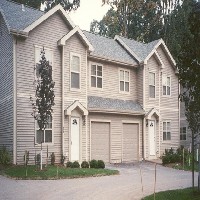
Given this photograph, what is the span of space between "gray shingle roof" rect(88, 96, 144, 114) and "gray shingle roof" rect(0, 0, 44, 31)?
6275 mm

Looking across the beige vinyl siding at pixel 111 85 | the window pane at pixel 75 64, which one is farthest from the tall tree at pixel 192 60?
the beige vinyl siding at pixel 111 85

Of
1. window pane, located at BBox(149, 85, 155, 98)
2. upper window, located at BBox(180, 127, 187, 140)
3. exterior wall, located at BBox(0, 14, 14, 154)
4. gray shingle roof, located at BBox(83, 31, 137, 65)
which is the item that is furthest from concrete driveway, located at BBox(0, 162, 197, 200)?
upper window, located at BBox(180, 127, 187, 140)

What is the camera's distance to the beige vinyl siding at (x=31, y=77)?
57.3 ft

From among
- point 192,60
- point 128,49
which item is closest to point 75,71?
point 128,49

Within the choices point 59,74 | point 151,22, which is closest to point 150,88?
point 59,74

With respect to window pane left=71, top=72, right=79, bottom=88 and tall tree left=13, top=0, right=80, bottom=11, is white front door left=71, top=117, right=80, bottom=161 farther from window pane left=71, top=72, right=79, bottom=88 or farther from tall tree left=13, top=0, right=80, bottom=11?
tall tree left=13, top=0, right=80, bottom=11

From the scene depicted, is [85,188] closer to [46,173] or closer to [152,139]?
[46,173]

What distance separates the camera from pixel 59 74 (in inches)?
763

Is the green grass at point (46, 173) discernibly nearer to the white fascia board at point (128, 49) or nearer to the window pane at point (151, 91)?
the window pane at point (151, 91)

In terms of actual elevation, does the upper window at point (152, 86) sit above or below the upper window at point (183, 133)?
above

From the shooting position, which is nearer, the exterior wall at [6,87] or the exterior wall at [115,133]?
the exterior wall at [6,87]

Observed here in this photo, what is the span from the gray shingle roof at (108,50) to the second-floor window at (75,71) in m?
1.74

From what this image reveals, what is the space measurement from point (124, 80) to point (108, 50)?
8.29 ft

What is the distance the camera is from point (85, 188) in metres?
11.9
